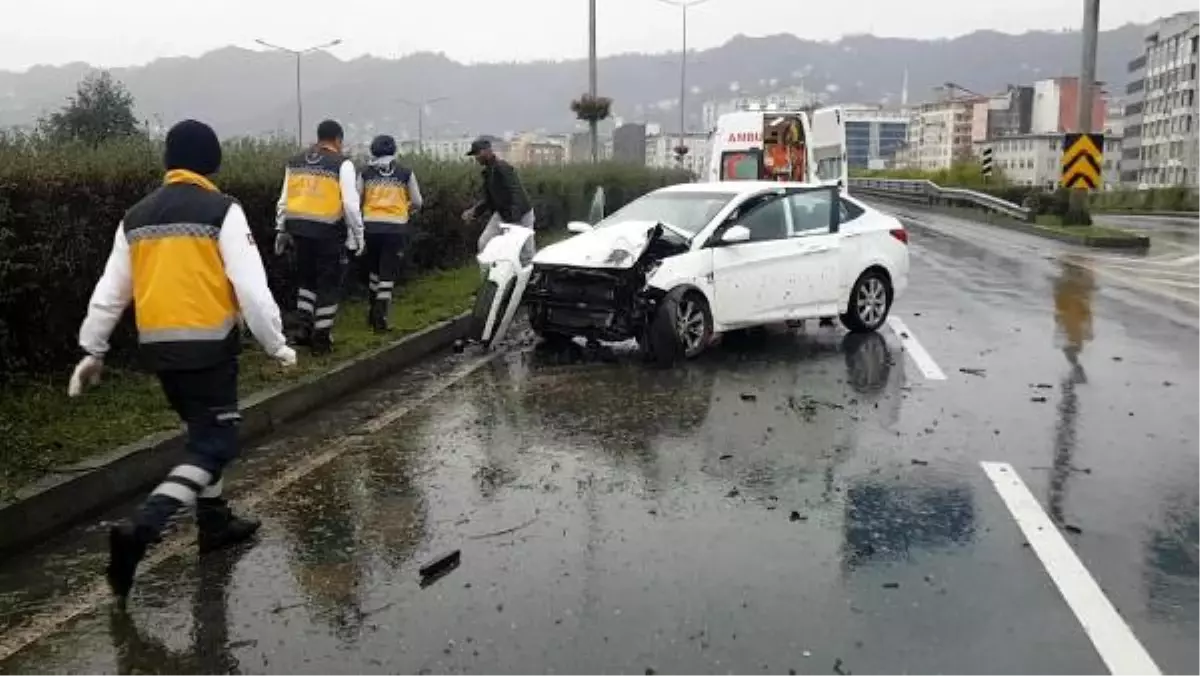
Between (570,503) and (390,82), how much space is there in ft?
445

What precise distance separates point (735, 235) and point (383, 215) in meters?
3.30

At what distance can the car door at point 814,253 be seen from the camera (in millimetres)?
10578

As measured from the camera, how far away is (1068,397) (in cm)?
817

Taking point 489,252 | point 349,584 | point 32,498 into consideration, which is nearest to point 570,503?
point 349,584

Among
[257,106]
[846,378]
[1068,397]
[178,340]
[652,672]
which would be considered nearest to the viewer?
[652,672]

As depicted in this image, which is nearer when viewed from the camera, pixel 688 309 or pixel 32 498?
pixel 32 498

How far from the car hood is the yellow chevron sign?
1854 cm

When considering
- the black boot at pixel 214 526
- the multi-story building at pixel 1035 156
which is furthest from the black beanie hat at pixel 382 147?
the multi-story building at pixel 1035 156

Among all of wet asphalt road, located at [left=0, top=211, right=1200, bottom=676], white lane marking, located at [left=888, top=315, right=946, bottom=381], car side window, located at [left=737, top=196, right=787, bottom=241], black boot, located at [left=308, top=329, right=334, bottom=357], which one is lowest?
wet asphalt road, located at [left=0, top=211, right=1200, bottom=676]

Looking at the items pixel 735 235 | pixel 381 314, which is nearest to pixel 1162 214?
pixel 735 235

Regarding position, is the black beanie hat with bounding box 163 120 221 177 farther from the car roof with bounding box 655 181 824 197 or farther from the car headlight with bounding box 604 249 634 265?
the car roof with bounding box 655 181 824 197

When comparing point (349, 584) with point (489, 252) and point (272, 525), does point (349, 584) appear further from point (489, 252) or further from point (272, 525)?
point (489, 252)

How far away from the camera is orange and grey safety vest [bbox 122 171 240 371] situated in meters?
4.50

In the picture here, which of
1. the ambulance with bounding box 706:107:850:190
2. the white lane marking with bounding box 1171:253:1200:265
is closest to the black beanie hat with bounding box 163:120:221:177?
the ambulance with bounding box 706:107:850:190
